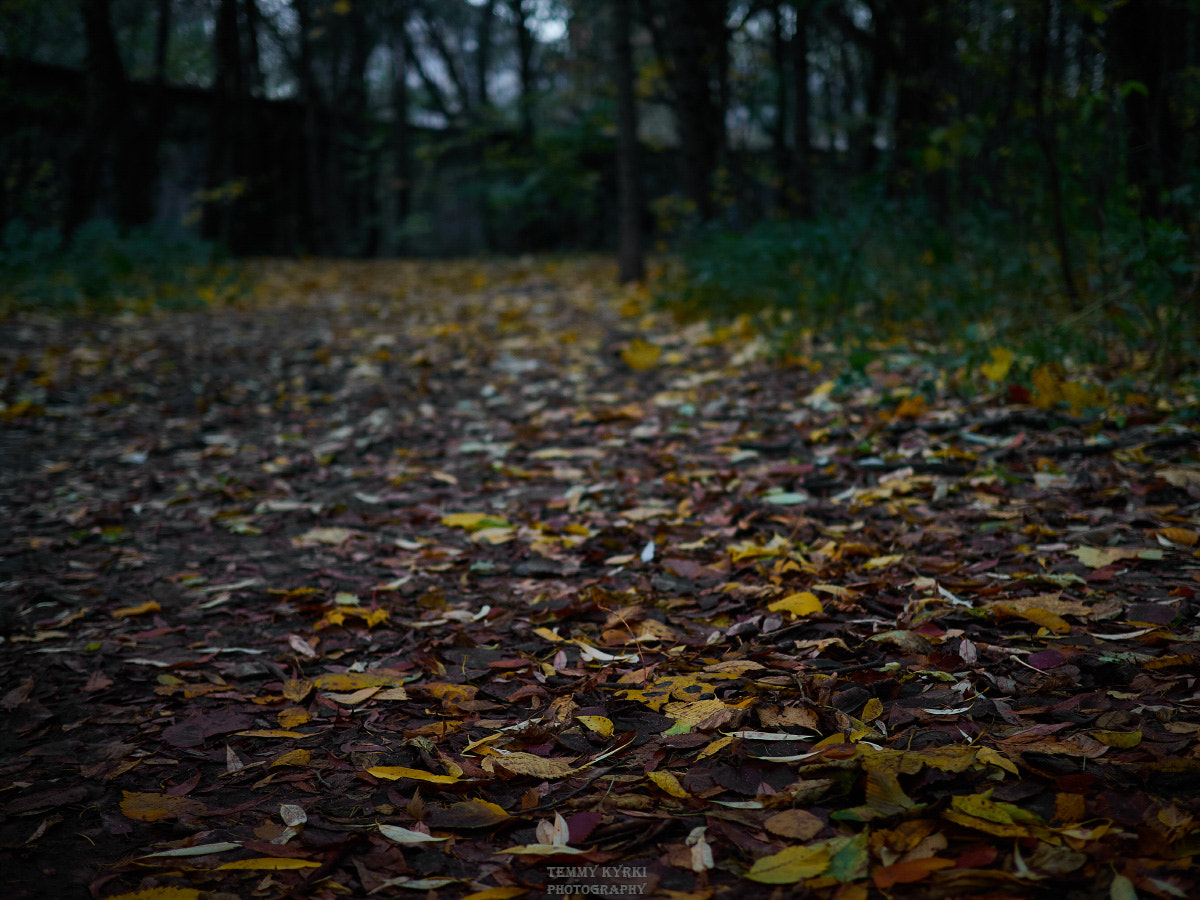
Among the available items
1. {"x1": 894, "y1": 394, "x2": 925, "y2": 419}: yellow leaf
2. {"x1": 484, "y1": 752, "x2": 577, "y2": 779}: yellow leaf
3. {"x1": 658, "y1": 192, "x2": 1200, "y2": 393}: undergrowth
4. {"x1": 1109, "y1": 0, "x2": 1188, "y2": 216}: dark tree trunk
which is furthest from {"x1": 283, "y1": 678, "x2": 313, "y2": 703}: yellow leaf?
{"x1": 1109, "y1": 0, "x2": 1188, "y2": 216}: dark tree trunk

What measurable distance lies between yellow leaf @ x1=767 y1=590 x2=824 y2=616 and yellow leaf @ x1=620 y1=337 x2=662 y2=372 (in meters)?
2.92

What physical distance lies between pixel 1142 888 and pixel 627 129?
6750mm

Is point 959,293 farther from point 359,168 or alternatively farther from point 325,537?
point 359,168

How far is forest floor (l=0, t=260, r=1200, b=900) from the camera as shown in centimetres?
117

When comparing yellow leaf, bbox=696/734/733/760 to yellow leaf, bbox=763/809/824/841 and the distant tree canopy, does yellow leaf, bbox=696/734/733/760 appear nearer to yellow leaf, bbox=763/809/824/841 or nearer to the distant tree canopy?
yellow leaf, bbox=763/809/824/841

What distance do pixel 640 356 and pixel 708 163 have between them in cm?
468

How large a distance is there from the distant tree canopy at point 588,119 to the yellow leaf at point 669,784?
2610mm

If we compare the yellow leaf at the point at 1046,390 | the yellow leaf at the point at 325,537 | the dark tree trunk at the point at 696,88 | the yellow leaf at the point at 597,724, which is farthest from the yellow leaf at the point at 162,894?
the dark tree trunk at the point at 696,88

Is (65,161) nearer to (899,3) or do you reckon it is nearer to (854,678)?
(899,3)

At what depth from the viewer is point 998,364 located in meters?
3.17

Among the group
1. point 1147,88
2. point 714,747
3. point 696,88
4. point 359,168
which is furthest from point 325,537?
point 359,168

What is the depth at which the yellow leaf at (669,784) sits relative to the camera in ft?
4.23

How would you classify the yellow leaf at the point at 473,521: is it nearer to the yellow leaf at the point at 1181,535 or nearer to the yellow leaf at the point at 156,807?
the yellow leaf at the point at 156,807

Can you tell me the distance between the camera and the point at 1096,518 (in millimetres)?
2152
